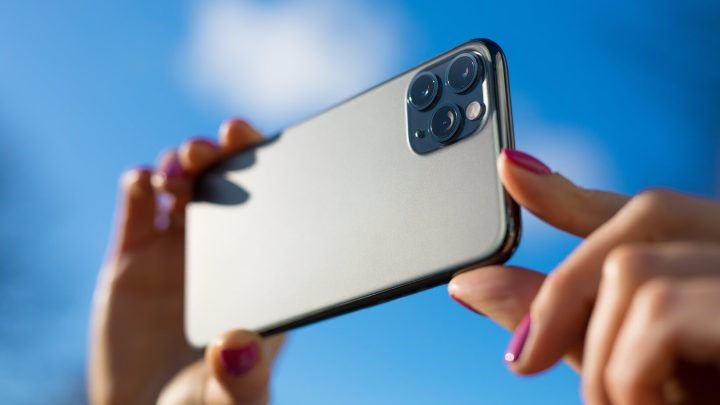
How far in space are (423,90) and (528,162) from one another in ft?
1.49

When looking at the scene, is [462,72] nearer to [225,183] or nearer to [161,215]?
[225,183]

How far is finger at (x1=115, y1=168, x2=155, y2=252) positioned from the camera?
2.71 meters

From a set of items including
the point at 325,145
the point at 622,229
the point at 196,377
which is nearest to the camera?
the point at 622,229

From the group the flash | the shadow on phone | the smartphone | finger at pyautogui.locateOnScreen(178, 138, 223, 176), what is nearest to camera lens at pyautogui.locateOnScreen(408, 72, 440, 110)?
Answer: the smartphone

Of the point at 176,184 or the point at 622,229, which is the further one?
the point at 176,184

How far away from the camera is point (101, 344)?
2.56 metres

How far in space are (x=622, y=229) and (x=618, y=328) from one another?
160 mm

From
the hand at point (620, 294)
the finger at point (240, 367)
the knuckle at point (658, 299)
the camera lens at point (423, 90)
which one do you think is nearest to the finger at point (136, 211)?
the finger at point (240, 367)

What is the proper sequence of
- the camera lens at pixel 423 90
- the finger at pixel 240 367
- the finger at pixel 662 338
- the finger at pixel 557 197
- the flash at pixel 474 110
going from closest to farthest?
the finger at pixel 662 338, the finger at pixel 557 197, the flash at pixel 474 110, the camera lens at pixel 423 90, the finger at pixel 240 367

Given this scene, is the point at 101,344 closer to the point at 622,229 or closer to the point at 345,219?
the point at 345,219

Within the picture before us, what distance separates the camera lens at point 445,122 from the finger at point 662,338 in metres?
0.64

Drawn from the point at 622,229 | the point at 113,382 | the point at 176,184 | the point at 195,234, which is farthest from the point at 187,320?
the point at 622,229

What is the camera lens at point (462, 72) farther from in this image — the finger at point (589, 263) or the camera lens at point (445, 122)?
the finger at point (589, 263)

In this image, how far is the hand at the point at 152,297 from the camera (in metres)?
2.25
